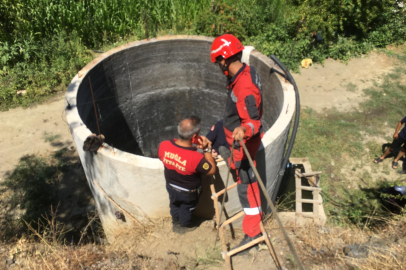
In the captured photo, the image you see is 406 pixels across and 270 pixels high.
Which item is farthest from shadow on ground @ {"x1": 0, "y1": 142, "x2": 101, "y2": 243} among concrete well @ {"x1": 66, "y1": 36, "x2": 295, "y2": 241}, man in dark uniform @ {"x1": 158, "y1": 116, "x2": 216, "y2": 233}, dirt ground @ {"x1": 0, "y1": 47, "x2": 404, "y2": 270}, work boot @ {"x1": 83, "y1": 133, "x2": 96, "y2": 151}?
man in dark uniform @ {"x1": 158, "y1": 116, "x2": 216, "y2": 233}

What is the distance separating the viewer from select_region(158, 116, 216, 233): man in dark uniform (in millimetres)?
3002

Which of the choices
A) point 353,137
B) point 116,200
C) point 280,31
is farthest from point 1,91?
point 353,137

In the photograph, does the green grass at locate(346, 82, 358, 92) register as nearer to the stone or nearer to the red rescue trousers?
the stone

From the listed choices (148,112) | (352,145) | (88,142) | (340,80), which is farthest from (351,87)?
(88,142)

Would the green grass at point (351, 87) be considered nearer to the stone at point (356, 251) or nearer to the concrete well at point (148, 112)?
the concrete well at point (148, 112)

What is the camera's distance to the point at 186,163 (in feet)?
9.86

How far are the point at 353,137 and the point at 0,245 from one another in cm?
654

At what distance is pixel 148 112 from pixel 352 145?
430 centimetres

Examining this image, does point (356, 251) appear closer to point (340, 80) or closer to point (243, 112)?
point (243, 112)

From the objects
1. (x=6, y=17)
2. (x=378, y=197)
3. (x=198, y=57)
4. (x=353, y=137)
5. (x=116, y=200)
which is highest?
(x=6, y=17)

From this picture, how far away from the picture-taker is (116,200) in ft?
12.9

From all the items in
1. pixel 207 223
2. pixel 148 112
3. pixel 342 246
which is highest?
pixel 148 112

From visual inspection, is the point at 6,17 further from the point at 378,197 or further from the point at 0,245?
the point at 378,197

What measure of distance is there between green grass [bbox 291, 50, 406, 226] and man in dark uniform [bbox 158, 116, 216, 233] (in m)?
3.12
